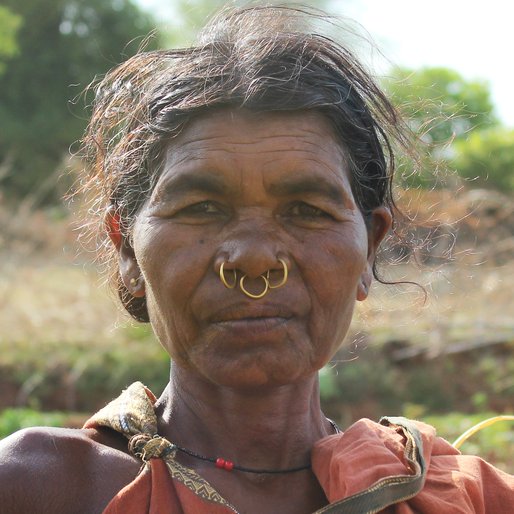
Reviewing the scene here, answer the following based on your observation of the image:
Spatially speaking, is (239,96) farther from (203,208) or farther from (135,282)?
(135,282)

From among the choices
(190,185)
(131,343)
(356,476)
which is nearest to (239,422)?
(356,476)

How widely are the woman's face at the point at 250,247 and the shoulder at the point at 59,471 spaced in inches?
10.9

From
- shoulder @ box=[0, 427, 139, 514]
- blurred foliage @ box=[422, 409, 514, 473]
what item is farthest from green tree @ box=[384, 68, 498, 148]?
blurred foliage @ box=[422, 409, 514, 473]

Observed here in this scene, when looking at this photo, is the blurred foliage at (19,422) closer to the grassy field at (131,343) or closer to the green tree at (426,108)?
the grassy field at (131,343)

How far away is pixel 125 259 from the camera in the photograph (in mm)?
2443

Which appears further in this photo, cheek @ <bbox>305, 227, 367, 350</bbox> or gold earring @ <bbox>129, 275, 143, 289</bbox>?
gold earring @ <bbox>129, 275, 143, 289</bbox>

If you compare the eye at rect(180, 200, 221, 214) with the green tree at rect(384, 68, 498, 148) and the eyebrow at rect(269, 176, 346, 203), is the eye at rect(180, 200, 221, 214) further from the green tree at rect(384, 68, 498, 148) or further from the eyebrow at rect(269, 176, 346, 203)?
the green tree at rect(384, 68, 498, 148)

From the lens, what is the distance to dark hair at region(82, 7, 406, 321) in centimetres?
226

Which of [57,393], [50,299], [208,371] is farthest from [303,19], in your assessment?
[50,299]

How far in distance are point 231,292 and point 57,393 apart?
8701mm

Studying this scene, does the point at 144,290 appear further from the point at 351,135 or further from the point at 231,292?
the point at 351,135

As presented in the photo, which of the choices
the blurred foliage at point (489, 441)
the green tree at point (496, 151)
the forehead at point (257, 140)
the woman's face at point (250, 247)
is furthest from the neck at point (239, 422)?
the green tree at point (496, 151)

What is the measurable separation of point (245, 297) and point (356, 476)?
0.45 m

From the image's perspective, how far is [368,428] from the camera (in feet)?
7.41
